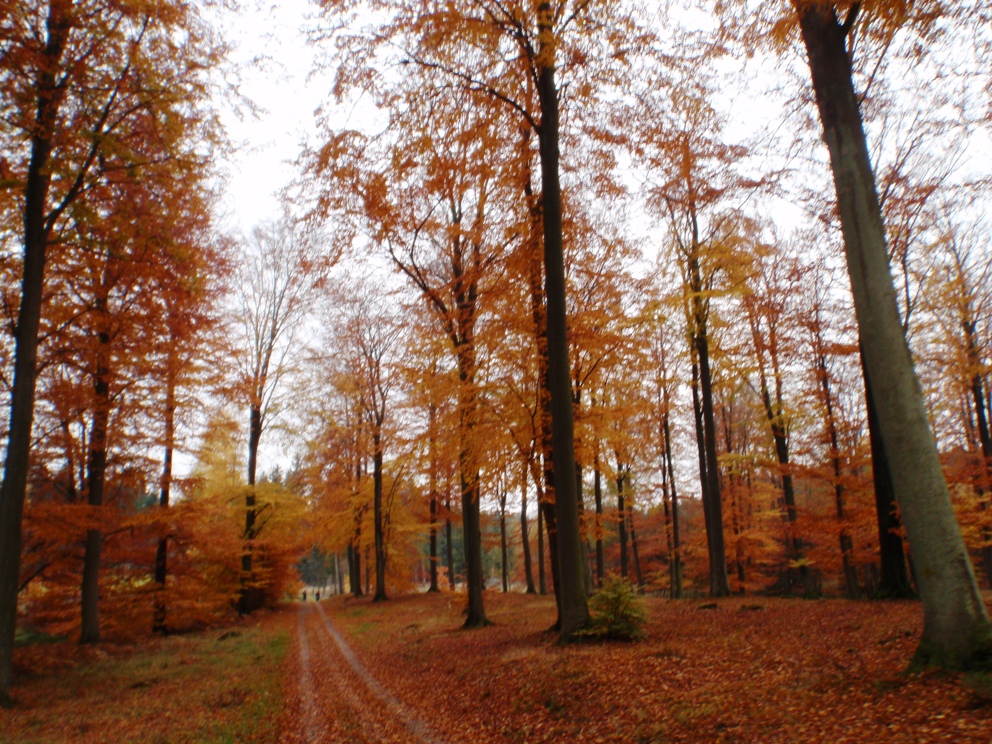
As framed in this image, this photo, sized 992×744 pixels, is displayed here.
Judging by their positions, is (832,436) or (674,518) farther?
(674,518)

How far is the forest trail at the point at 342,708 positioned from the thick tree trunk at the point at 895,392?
5.25 metres

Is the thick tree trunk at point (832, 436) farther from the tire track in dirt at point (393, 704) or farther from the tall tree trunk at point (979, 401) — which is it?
the tire track in dirt at point (393, 704)

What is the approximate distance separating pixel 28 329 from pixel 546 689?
941 centimetres

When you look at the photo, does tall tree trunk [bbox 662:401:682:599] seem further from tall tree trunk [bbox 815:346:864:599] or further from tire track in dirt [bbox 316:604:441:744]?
tire track in dirt [bbox 316:604:441:744]

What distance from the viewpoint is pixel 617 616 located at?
385 inches

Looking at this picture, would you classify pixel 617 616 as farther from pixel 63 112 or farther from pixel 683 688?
pixel 63 112

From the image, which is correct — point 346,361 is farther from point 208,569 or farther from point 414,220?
point 414,220

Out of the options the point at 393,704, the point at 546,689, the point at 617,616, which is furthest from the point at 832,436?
the point at 393,704

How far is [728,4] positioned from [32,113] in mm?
10333

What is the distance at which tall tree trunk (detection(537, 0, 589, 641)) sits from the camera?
9.80 metres

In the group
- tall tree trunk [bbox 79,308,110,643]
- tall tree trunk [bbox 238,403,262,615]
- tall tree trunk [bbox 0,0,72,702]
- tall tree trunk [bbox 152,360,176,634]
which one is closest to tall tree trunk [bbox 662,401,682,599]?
tall tree trunk [bbox 238,403,262,615]

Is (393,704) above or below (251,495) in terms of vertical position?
below

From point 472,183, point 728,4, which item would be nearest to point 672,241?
point 472,183

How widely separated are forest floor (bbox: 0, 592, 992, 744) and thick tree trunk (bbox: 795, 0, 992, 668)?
1.62ft
